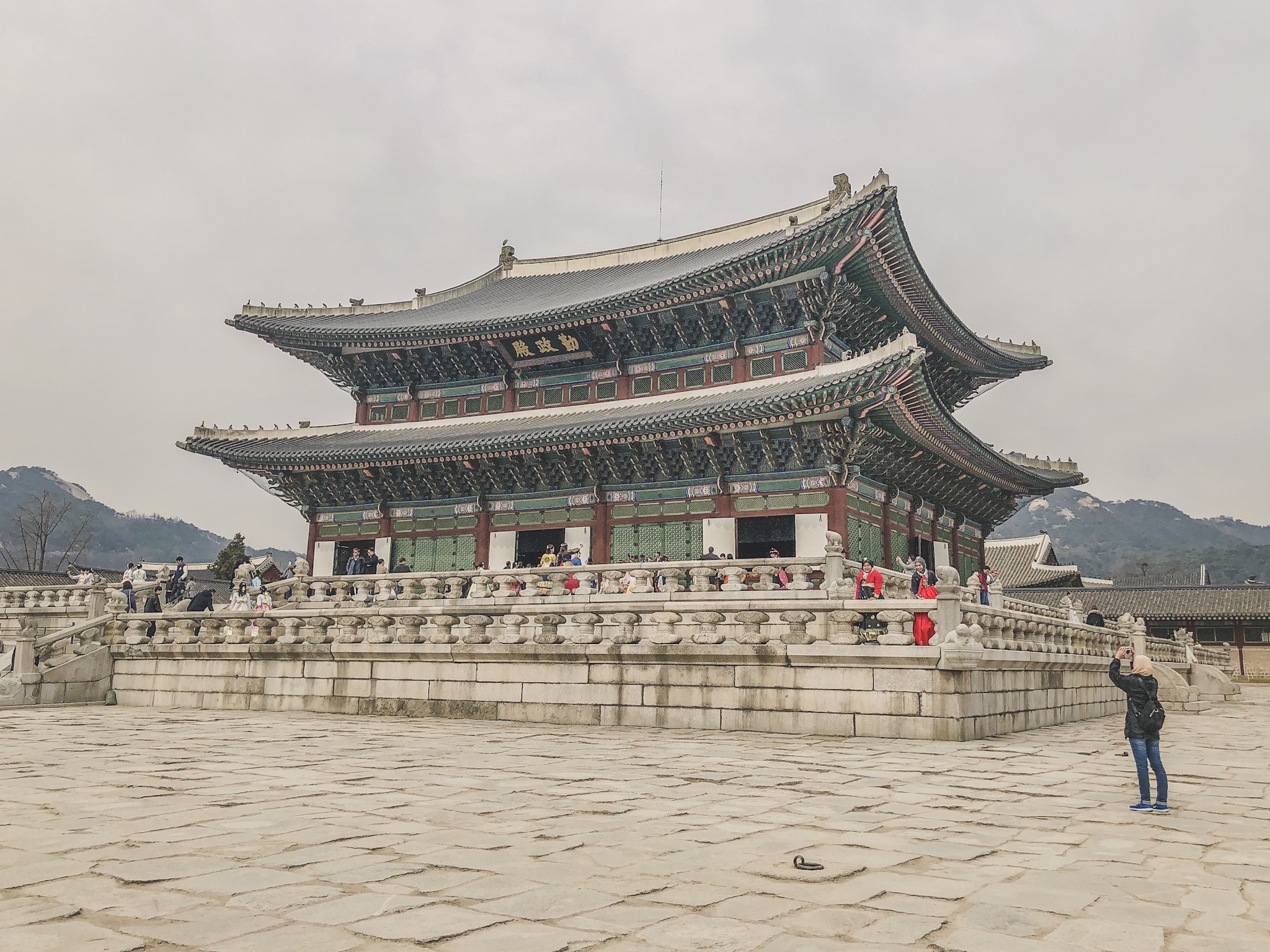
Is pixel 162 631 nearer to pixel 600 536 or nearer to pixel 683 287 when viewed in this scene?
pixel 600 536

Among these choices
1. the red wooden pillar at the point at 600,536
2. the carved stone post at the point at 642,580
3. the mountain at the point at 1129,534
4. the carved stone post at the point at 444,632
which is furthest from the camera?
the mountain at the point at 1129,534

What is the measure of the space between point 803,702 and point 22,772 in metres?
9.04

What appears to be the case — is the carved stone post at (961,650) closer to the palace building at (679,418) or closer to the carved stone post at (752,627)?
the carved stone post at (752,627)

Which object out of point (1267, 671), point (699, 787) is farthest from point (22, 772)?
point (1267, 671)

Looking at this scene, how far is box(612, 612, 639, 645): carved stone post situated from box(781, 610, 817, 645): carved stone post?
237cm

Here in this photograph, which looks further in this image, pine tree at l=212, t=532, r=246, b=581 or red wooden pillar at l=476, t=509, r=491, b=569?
pine tree at l=212, t=532, r=246, b=581

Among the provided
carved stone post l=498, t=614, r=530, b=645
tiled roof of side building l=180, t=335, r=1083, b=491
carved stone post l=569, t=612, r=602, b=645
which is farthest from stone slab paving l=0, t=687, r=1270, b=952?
tiled roof of side building l=180, t=335, r=1083, b=491

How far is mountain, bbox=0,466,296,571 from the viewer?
5320 inches

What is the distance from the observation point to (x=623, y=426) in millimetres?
24797

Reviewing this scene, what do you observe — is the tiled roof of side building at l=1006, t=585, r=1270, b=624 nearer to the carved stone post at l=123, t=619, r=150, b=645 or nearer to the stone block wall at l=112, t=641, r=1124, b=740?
the stone block wall at l=112, t=641, r=1124, b=740

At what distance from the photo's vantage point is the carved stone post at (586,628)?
14.8m

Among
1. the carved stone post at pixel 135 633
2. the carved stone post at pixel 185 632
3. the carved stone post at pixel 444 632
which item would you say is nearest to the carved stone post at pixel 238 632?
the carved stone post at pixel 185 632

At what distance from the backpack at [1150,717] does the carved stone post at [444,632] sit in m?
10.8

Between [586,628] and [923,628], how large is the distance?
16.8ft
